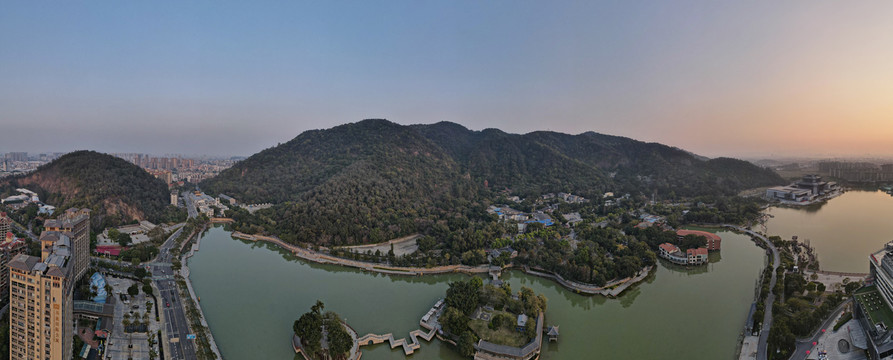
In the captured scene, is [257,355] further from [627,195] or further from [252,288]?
[627,195]

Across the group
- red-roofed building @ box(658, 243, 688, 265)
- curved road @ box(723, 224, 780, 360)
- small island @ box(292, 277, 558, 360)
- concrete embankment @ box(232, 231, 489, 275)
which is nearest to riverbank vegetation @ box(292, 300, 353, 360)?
small island @ box(292, 277, 558, 360)

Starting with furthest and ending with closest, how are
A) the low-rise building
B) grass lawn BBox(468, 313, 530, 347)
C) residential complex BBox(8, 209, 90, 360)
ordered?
the low-rise building
grass lawn BBox(468, 313, 530, 347)
residential complex BBox(8, 209, 90, 360)

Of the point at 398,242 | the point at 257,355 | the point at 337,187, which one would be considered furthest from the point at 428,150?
the point at 257,355

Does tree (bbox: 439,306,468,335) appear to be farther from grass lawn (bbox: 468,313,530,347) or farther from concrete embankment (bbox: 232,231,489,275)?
concrete embankment (bbox: 232,231,489,275)

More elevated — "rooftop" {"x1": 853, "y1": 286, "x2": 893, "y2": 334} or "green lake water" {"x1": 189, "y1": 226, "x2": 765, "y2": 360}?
"rooftop" {"x1": 853, "y1": 286, "x2": 893, "y2": 334}

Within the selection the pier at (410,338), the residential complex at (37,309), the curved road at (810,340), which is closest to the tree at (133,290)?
the residential complex at (37,309)

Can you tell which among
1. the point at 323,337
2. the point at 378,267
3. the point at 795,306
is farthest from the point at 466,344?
the point at 795,306
